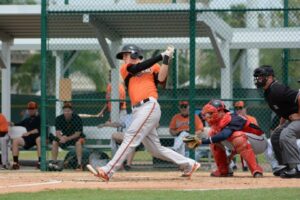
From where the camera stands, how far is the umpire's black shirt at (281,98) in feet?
41.4

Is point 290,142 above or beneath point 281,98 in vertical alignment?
beneath

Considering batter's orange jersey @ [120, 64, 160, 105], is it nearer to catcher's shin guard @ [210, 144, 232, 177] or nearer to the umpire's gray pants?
catcher's shin guard @ [210, 144, 232, 177]

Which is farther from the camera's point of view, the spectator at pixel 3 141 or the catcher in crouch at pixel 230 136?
the spectator at pixel 3 141

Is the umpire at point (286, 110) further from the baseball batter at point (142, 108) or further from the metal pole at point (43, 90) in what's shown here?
the metal pole at point (43, 90)

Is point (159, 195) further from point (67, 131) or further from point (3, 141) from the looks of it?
point (3, 141)

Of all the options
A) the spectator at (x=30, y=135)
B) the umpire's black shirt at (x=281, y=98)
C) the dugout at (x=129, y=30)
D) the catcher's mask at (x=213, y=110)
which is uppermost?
the dugout at (x=129, y=30)

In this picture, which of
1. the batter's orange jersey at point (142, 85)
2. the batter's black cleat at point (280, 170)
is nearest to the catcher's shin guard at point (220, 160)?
the batter's black cleat at point (280, 170)

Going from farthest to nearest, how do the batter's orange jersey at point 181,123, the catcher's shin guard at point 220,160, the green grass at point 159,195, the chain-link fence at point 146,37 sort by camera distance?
→ the batter's orange jersey at point 181,123 → the chain-link fence at point 146,37 → the catcher's shin guard at point 220,160 → the green grass at point 159,195

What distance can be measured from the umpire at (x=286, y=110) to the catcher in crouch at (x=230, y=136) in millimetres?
428

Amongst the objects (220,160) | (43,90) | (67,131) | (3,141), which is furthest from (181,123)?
(220,160)

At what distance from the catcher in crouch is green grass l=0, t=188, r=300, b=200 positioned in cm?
231

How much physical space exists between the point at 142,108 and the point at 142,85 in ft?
Result: 1.13

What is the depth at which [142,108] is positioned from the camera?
12.0m

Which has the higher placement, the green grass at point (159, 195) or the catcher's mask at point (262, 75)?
the catcher's mask at point (262, 75)
